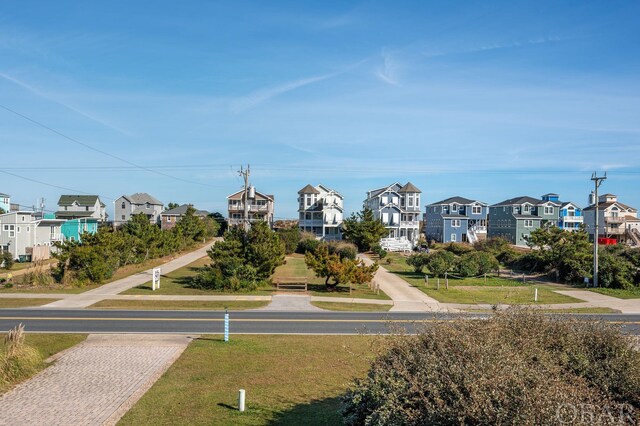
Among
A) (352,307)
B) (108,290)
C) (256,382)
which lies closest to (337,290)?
(352,307)

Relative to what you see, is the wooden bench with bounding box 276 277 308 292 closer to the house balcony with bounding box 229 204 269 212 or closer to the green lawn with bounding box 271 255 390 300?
the green lawn with bounding box 271 255 390 300

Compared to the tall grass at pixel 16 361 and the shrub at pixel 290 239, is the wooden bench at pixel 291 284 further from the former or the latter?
the shrub at pixel 290 239

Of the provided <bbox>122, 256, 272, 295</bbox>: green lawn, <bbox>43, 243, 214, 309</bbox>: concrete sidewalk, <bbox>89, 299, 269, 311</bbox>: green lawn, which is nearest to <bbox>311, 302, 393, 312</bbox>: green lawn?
<bbox>89, 299, 269, 311</bbox>: green lawn

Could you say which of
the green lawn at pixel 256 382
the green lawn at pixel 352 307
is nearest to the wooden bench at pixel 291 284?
the green lawn at pixel 352 307

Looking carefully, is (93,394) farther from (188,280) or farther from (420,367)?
(188,280)

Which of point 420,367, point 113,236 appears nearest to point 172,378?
point 420,367

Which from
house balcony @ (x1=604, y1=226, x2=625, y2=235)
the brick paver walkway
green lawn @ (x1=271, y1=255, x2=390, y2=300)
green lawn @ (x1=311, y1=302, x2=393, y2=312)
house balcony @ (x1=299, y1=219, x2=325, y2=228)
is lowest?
the brick paver walkway

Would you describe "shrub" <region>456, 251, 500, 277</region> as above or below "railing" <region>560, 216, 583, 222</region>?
below
